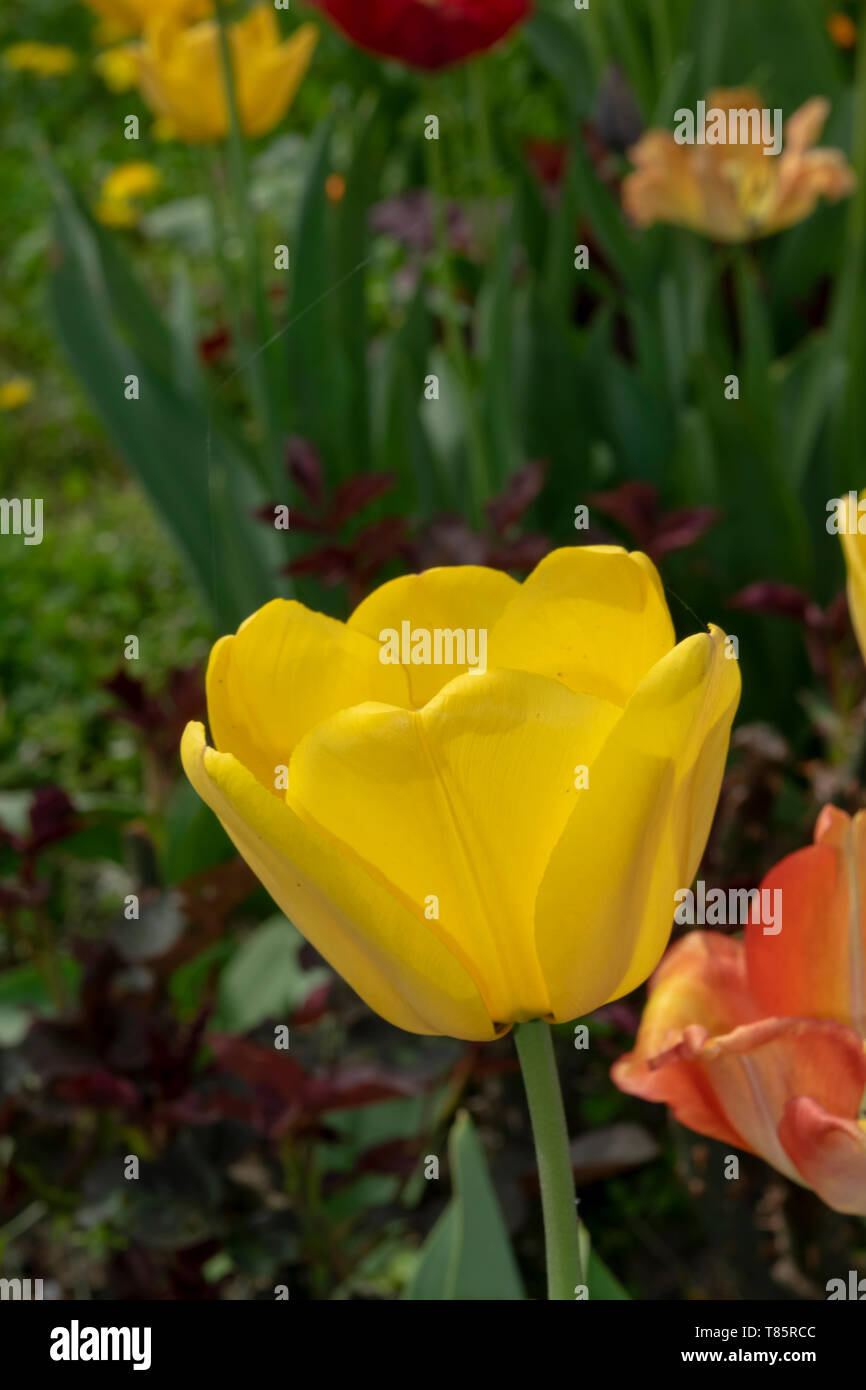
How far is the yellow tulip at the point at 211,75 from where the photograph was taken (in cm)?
157

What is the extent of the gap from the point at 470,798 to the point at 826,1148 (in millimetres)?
127

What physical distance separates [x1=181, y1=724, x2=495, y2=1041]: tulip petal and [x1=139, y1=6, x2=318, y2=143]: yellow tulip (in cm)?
144

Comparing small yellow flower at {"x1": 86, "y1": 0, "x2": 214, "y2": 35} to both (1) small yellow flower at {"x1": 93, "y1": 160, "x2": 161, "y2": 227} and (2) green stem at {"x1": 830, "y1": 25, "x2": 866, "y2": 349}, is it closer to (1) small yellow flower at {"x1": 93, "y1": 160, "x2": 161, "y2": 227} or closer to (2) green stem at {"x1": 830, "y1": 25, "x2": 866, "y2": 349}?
(2) green stem at {"x1": 830, "y1": 25, "x2": 866, "y2": 349}

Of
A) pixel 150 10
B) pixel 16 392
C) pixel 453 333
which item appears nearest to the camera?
pixel 453 333

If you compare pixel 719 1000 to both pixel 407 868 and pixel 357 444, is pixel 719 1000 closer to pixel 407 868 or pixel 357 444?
pixel 407 868

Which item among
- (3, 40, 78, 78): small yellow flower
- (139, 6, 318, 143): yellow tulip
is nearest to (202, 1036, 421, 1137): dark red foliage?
(139, 6, 318, 143): yellow tulip

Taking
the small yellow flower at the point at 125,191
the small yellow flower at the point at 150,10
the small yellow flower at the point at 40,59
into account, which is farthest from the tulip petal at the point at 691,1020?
the small yellow flower at the point at 40,59

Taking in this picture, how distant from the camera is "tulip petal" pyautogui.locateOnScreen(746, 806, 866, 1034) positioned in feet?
1.20

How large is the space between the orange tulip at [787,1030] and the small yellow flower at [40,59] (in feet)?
12.9

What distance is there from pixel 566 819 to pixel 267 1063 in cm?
62

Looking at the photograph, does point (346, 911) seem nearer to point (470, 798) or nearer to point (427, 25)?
point (470, 798)

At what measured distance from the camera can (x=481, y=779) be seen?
1.00 feet

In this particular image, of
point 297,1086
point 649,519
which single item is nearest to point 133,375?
point 649,519
